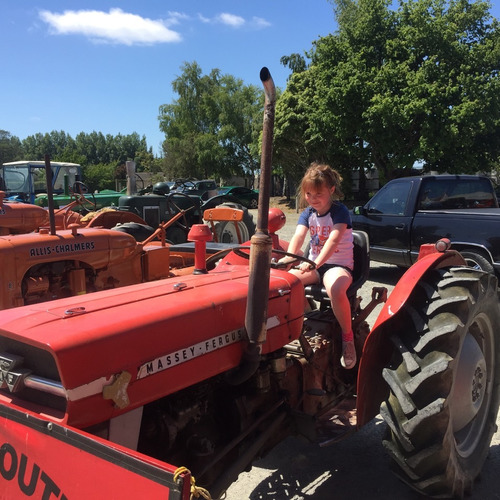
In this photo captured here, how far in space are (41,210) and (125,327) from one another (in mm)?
7040

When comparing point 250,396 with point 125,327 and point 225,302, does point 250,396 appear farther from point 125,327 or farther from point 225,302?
point 125,327

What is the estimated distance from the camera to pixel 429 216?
716 cm

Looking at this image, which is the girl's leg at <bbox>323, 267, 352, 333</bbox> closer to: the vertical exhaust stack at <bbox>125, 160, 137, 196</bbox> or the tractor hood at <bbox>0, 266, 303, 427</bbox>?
the tractor hood at <bbox>0, 266, 303, 427</bbox>

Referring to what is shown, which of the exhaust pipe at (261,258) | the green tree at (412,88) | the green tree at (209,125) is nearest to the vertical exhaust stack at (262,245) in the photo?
the exhaust pipe at (261,258)

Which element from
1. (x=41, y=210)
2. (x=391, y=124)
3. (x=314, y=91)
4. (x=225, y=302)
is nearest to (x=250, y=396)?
(x=225, y=302)

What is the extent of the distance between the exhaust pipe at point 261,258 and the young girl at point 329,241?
0.92m

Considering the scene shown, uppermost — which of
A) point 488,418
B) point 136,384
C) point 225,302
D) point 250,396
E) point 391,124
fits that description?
point 391,124

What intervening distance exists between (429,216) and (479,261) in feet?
3.66

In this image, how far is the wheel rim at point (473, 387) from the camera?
2611 mm

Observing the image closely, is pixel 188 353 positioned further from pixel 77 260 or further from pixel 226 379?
pixel 77 260

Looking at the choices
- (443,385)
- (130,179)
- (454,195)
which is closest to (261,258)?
(443,385)

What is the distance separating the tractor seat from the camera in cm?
308

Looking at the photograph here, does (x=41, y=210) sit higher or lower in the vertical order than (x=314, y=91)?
lower

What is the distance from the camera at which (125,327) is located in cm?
173
